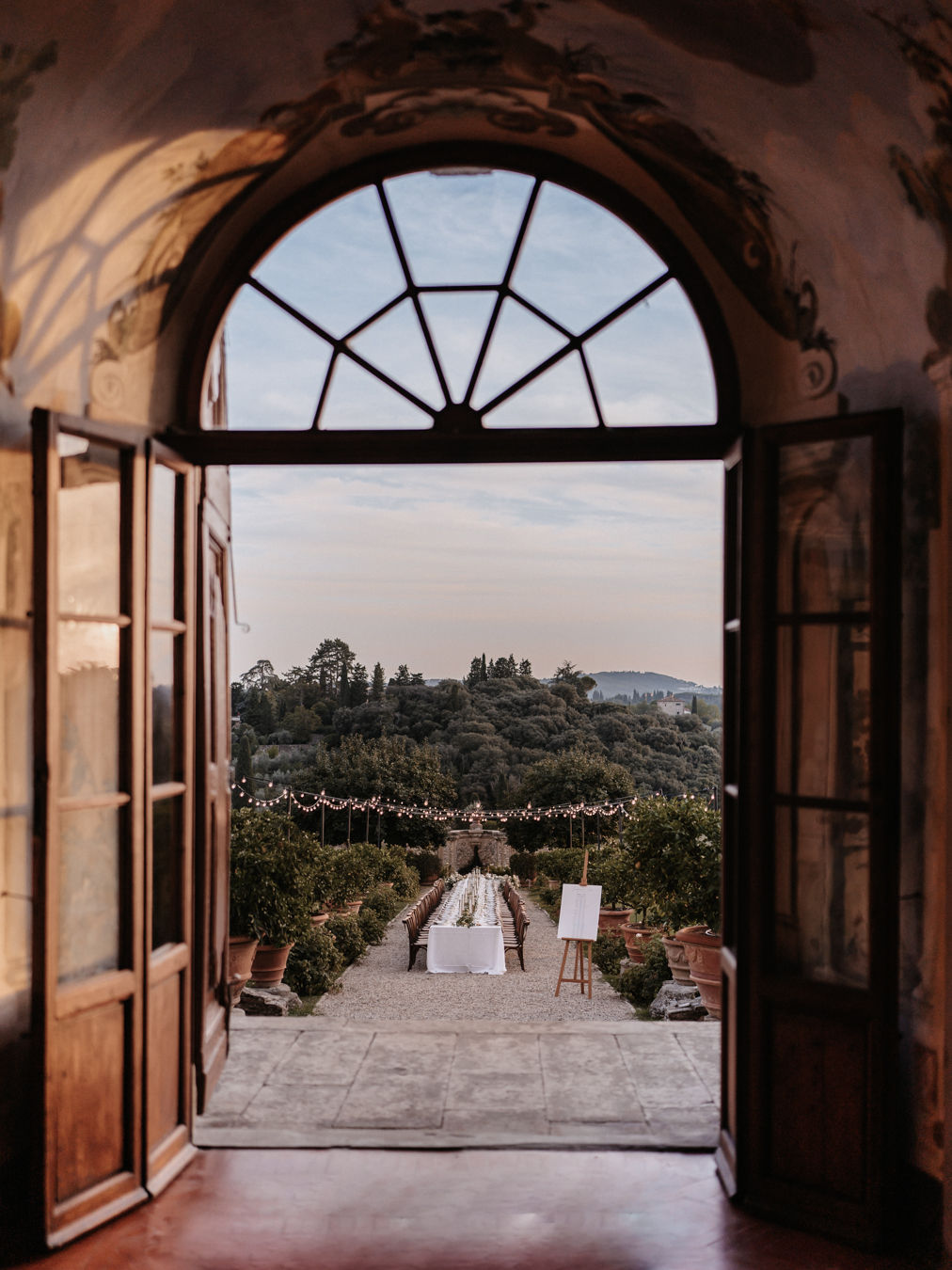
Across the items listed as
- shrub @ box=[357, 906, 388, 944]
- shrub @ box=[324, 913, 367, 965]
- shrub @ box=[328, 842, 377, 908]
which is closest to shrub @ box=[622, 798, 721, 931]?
shrub @ box=[324, 913, 367, 965]

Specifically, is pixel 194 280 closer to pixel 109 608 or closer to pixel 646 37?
pixel 109 608

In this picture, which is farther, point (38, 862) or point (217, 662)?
point (217, 662)

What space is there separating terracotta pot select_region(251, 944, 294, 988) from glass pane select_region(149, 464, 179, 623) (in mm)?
5236

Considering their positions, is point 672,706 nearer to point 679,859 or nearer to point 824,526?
point 679,859

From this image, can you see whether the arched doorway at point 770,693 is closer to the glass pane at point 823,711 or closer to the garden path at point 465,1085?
the glass pane at point 823,711

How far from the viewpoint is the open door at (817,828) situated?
3.05m

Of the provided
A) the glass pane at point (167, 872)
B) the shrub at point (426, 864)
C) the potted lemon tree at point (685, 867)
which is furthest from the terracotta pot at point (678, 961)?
the shrub at point (426, 864)

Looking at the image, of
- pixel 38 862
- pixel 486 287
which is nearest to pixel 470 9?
pixel 486 287

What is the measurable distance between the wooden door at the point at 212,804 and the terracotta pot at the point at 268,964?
391cm

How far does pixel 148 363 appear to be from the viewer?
3.69 meters

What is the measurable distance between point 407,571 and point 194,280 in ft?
95.0

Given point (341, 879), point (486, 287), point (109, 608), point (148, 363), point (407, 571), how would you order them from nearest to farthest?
point (109, 608) < point (148, 363) < point (486, 287) < point (341, 879) < point (407, 571)

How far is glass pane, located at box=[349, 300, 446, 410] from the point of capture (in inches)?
151

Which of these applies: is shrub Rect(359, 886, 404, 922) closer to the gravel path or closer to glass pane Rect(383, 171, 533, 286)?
the gravel path
